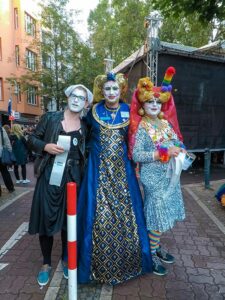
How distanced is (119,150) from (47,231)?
981 mm

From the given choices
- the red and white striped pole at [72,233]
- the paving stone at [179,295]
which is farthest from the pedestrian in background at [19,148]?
the red and white striped pole at [72,233]

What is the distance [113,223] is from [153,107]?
1.14 meters

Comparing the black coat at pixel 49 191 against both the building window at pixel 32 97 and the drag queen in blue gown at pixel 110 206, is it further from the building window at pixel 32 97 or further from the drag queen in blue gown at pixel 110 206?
the building window at pixel 32 97

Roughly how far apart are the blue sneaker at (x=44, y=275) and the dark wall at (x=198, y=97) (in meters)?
7.37

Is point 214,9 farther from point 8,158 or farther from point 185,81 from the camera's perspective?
point 185,81

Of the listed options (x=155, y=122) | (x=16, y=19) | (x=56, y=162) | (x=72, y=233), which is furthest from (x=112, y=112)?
(x=16, y=19)

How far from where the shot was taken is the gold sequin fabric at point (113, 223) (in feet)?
8.38

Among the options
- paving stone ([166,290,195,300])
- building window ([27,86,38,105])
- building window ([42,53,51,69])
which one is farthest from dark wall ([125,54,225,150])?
building window ([27,86,38,105])

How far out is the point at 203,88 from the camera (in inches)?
394

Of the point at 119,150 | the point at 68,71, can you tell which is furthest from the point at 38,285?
the point at 68,71

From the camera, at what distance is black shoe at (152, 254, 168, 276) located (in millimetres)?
2889

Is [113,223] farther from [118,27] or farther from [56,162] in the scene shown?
[118,27]

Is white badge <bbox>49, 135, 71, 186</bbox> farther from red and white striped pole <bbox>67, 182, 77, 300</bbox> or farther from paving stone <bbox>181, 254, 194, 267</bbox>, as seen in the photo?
paving stone <bbox>181, 254, 194, 267</bbox>

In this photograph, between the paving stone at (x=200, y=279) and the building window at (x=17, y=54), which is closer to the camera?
the paving stone at (x=200, y=279)
